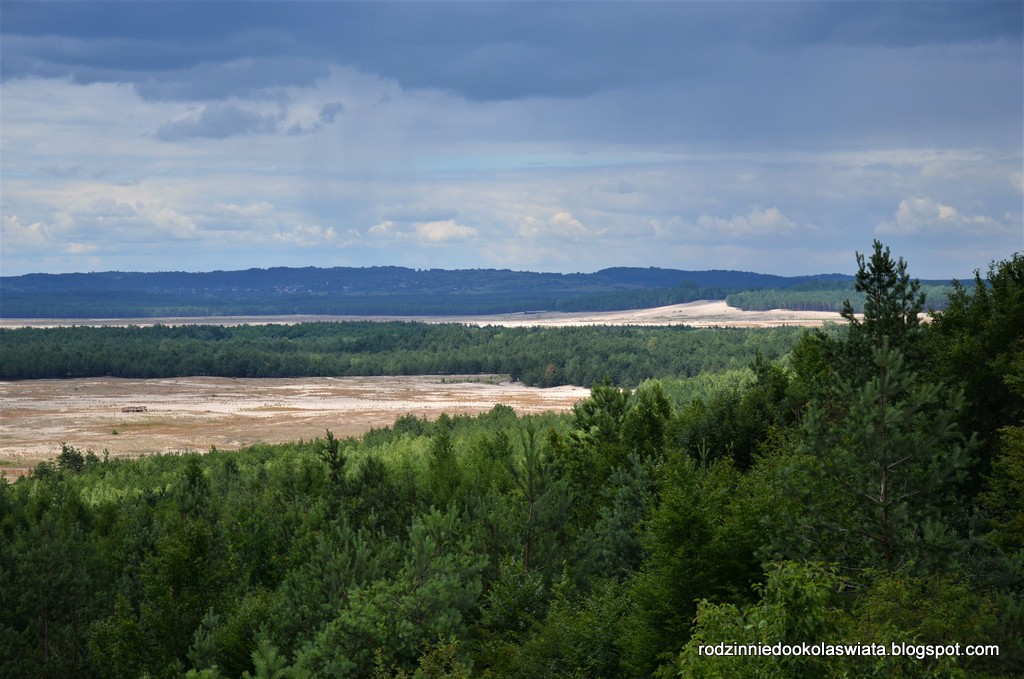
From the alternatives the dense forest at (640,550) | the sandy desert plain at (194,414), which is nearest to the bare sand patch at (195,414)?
the sandy desert plain at (194,414)

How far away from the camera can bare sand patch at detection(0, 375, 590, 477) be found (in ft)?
419

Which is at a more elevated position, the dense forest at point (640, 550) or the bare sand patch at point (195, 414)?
the dense forest at point (640, 550)

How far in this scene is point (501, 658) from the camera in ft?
124

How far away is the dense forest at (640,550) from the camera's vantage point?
26.1m

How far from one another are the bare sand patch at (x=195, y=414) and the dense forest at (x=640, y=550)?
60086 mm

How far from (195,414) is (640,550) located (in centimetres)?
12531

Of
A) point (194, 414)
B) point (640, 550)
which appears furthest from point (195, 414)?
point (640, 550)

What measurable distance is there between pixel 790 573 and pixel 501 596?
2483 centimetres

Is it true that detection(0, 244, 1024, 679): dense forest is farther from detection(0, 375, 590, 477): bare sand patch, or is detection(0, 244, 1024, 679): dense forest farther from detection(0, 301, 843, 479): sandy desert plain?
detection(0, 375, 590, 477): bare sand patch

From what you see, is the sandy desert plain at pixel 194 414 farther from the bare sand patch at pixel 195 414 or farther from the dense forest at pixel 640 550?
the dense forest at pixel 640 550

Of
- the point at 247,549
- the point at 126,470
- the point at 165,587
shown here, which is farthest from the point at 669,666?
the point at 126,470

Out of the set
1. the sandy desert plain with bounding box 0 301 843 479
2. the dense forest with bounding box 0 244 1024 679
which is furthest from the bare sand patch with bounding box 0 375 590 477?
the dense forest with bounding box 0 244 1024 679

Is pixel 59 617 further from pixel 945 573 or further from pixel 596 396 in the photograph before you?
pixel 945 573

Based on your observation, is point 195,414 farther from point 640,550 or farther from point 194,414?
point 640,550
